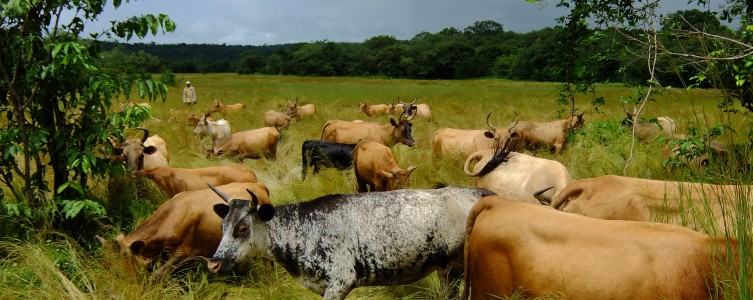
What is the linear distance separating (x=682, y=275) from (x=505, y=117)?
55.7ft

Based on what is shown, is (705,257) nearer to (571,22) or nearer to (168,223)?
(168,223)

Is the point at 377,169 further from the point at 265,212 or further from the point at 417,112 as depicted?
the point at 417,112

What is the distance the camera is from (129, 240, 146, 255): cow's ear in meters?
5.37

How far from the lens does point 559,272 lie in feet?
10.0

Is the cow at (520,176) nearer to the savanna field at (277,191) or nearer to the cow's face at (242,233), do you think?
the savanna field at (277,191)

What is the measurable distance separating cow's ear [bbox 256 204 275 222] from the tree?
1966 mm

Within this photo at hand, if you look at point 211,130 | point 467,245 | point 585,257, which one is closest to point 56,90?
point 467,245

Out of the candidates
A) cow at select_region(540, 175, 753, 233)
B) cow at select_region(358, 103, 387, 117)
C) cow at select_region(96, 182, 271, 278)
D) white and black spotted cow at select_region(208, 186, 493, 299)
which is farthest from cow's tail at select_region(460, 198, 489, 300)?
cow at select_region(358, 103, 387, 117)

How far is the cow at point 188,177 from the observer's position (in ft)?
25.7

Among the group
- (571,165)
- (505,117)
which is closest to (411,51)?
(505,117)

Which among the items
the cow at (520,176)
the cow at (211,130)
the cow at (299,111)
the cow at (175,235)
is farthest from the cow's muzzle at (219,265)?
the cow at (299,111)

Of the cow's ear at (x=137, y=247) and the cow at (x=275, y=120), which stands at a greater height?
the cow's ear at (x=137, y=247)

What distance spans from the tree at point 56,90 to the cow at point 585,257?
379 centimetres

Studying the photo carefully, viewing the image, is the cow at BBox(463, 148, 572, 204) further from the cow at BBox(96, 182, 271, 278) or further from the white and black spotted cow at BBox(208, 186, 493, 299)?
the cow at BBox(96, 182, 271, 278)
